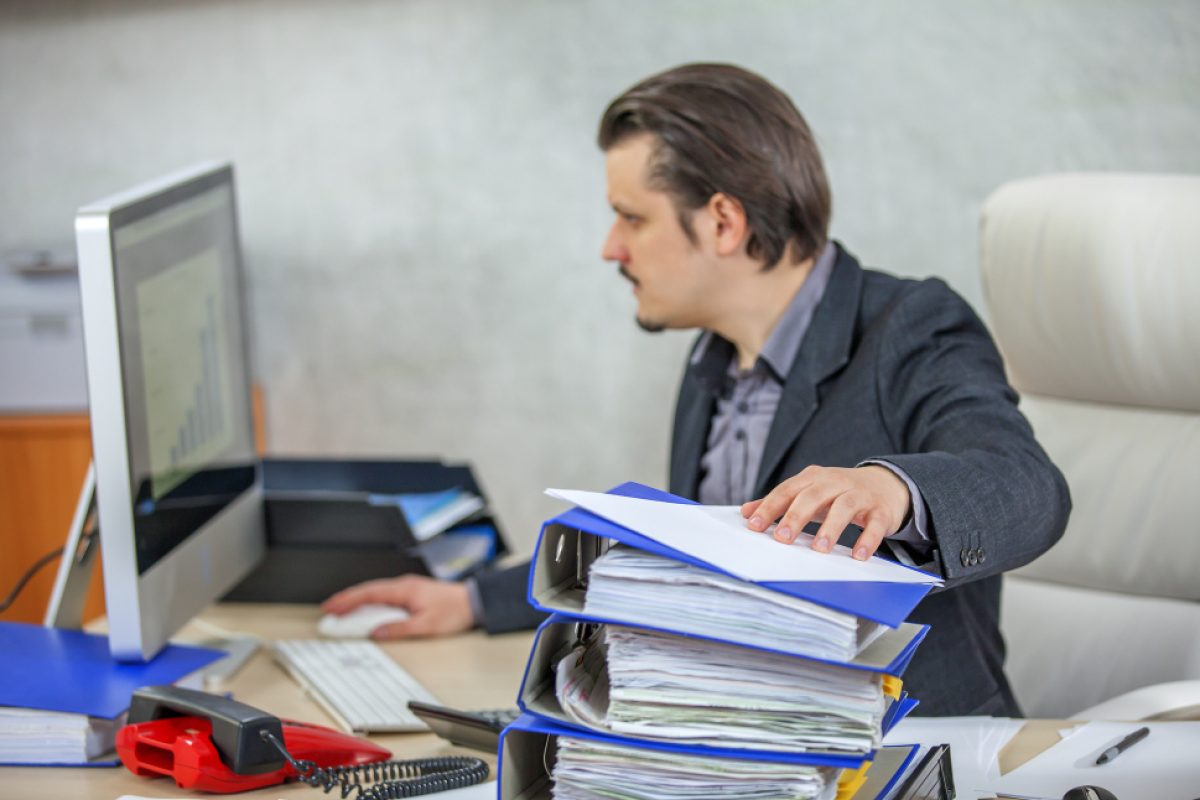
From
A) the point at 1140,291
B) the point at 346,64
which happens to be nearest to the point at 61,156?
the point at 346,64

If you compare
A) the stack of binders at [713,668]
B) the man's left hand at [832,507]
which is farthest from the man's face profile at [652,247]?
the stack of binders at [713,668]

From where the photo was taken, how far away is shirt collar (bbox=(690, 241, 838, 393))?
156cm

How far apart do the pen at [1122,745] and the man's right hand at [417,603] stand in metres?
0.81

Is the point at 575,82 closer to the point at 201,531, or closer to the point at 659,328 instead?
the point at 659,328

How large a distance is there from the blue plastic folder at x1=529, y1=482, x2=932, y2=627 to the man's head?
867 millimetres

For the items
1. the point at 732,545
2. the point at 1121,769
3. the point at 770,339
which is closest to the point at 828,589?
the point at 732,545

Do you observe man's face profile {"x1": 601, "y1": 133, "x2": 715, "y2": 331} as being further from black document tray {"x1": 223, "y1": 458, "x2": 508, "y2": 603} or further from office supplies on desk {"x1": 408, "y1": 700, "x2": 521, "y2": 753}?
office supplies on desk {"x1": 408, "y1": 700, "x2": 521, "y2": 753}

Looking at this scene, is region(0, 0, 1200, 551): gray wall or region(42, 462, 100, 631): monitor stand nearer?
region(42, 462, 100, 631): monitor stand

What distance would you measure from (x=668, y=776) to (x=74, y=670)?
0.76 m

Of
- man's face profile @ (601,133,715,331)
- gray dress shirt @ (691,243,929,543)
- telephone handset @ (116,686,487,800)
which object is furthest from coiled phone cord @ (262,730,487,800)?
man's face profile @ (601,133,715,331)

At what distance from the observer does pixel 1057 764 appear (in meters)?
1.02

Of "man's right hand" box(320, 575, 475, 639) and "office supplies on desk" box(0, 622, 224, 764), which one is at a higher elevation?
"office supplies on desk" box(0, 622, 224, 764)

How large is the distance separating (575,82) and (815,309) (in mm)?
1061

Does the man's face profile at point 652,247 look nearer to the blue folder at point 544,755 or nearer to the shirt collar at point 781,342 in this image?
the shirt collar at point 781,342
